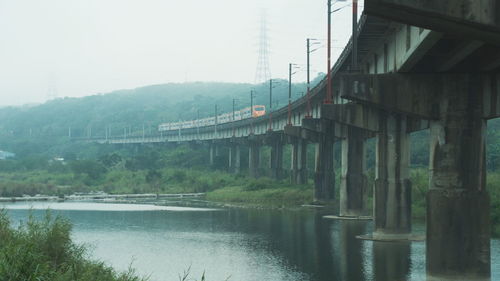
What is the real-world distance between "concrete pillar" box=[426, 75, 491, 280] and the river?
3762 mm

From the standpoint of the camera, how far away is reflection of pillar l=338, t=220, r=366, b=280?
3248cm

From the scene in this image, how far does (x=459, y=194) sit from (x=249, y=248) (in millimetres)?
16534

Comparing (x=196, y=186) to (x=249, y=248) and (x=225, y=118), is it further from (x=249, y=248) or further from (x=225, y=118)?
(x=249, y=248)

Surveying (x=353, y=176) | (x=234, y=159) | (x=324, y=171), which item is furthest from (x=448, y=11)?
(x=234, y=159)

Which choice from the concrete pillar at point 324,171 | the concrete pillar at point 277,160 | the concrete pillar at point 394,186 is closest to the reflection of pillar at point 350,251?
the concrete pillar at point 394,186

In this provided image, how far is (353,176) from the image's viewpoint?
6328cm

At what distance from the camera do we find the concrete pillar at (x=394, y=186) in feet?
145

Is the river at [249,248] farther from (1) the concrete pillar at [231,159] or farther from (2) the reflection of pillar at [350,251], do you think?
(1) the concrete pillar at [231,159]

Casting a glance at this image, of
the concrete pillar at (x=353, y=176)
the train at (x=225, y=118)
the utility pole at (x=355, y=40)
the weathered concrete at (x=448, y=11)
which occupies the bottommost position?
the concrete pillar at (x=353, y=176)

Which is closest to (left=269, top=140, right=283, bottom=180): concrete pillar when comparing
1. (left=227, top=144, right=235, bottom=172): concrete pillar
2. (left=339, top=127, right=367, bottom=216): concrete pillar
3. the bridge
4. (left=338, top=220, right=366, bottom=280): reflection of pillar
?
(left=227, top=144, right=235, bottom=172): concrete pillar

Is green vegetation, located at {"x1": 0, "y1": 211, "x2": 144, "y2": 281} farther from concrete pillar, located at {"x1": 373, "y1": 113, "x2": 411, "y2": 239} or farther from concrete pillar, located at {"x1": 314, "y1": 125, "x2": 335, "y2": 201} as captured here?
concrete pillar, located at {"x1": 314, "y1": 125, "x2": 335, "y2": 201}

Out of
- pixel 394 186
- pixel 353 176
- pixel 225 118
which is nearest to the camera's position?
pixel 394 186

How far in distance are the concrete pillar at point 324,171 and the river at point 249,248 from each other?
39.5ft

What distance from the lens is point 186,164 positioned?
146750 mm
